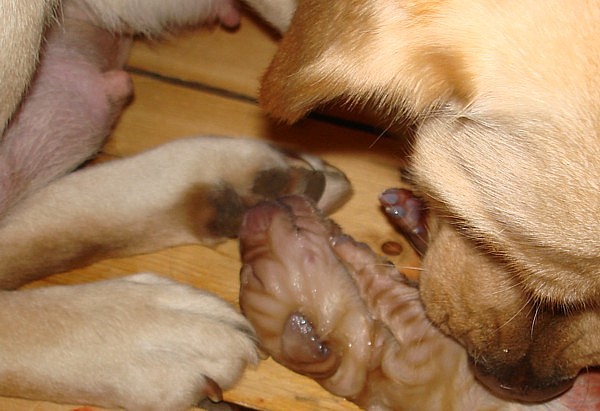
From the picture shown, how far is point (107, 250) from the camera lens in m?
1.77

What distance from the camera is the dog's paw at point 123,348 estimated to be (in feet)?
5.12

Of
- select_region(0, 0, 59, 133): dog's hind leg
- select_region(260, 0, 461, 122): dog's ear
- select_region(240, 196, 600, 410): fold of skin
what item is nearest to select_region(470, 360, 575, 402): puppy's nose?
select_region(240, 196, 600, 410): fold of skin

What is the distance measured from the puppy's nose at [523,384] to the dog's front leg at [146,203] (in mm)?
555

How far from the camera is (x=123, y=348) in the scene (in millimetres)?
1580

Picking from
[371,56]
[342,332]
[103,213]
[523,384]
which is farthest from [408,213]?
[371,56]

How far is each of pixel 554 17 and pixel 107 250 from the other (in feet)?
3.62

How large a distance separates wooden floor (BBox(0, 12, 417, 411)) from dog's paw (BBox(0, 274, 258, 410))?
4.9 inches

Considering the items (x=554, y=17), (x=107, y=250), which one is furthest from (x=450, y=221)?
(x=107, y=250)

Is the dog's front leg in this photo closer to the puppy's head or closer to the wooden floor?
the wooden floor

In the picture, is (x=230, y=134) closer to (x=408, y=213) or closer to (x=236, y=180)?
(x=236, y=180)

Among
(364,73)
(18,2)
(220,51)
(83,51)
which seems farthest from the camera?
(220,51)

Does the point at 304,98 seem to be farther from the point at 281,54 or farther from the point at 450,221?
the point at 450,221

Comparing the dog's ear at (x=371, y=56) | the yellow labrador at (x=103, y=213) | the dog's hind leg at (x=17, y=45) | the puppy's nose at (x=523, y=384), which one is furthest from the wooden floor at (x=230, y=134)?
the dog's ear at (x=371, y=56)

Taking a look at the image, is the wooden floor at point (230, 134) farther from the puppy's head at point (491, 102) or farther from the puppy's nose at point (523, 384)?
the puppy's head at point (491, 102)
